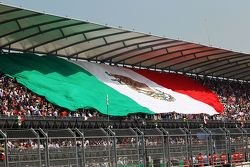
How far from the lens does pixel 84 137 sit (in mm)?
21859

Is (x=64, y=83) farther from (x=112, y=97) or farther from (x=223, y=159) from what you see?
(x=223, y=159)

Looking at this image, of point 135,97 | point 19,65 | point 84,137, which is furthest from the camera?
point 135,97

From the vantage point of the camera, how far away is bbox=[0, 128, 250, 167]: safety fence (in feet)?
63.4

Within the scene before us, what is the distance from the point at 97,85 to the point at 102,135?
78.8 feet

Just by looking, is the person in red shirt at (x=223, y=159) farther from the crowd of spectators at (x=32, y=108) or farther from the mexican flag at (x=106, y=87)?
the crowd of spectators at (x=32, y=108)

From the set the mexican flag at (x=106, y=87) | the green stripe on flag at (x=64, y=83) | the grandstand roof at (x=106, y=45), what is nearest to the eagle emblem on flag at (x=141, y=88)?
the mexican flag at (x=106, y=87)

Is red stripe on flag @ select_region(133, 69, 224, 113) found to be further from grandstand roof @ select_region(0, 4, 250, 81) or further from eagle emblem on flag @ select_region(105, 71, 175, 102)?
eagle emblem on flag @ select_region(105, 71, 175, 102)

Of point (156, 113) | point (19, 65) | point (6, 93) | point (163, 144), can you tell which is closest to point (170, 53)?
point (156, 113)

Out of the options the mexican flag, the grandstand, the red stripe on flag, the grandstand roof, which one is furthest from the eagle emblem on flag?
the red stripe on flag

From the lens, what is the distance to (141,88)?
171ft

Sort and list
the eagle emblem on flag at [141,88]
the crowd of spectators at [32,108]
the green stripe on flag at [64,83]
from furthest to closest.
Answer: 1. the eagle emblem on flag at [141,88]
2. the green stripe on flag at [64,83]
3. the crowd of spectators at [32,108]

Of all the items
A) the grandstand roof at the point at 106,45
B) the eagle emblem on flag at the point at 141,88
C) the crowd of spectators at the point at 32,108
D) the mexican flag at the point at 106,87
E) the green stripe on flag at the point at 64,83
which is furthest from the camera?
the eagle emblem on flag at the point at 141,88

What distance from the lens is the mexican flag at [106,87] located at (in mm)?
40706

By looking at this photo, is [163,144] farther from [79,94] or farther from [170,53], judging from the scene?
[170,53]
